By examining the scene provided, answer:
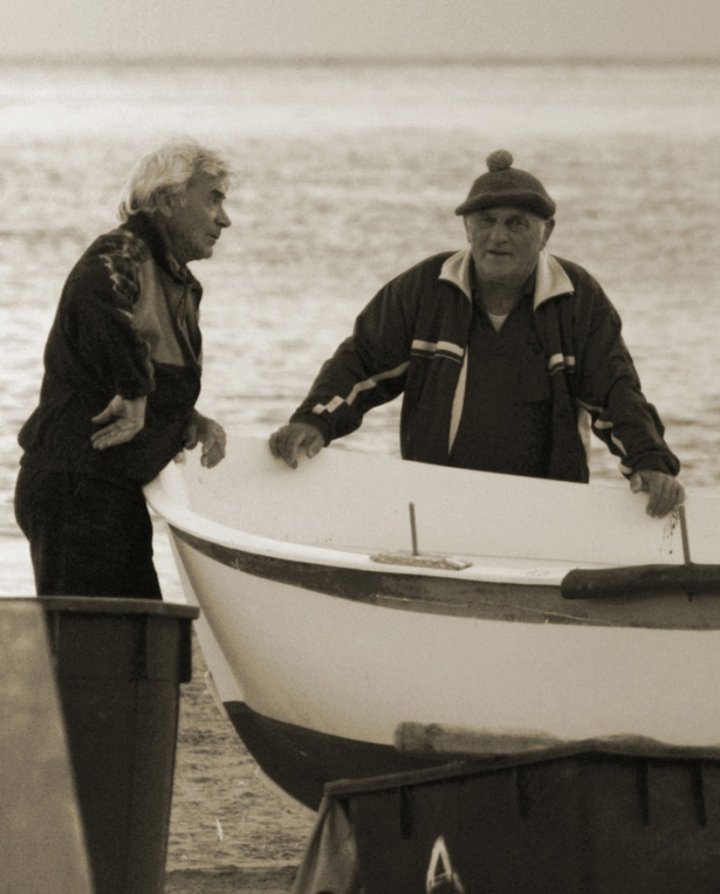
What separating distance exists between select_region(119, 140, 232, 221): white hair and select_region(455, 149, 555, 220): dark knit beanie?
2.29 ft

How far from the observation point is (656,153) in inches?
1160

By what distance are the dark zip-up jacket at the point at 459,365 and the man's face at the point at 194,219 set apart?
673 mm

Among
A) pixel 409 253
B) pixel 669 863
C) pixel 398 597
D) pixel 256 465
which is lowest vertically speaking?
pixel 669 863

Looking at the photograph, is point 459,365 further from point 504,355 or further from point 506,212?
point 506,212

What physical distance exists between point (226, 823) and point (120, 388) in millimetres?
1129

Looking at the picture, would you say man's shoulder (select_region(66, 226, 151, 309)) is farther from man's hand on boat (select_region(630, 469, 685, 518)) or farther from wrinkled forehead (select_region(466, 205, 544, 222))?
man's hand on boat (select_region(630, 469, 685, 518))

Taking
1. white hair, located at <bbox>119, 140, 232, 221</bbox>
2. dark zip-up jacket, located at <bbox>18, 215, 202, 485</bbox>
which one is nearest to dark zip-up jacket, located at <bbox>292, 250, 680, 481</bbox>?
Result: dark zip-up jacket, located at <bbox>18, 215, 202, 485</bbox>

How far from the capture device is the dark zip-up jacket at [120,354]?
433 cm

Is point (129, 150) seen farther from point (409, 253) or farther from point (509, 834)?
point (509, 834)

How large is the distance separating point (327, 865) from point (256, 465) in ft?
6.72

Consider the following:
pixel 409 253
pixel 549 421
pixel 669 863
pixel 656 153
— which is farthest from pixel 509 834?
pixel 656 153

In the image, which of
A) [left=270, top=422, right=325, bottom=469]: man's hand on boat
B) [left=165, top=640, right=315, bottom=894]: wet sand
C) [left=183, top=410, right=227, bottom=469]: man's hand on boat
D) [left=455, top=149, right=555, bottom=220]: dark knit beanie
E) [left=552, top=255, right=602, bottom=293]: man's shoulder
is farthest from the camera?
[left=270, top=422, right=325, bottom=469]: man's hand on boat

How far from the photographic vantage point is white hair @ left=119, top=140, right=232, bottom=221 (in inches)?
178

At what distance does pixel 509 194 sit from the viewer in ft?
16.3
